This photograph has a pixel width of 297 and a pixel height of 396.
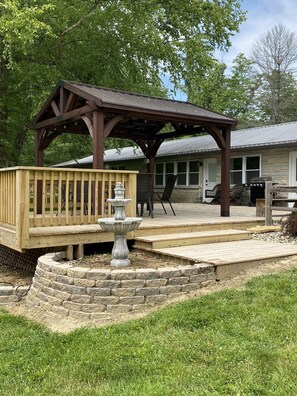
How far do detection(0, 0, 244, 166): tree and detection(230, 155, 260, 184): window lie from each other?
3.46 metres

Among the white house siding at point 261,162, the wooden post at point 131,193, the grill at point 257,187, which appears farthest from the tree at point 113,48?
the wooden post at point 131,193

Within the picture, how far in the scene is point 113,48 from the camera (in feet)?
40.1

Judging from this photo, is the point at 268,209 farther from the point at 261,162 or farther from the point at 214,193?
the point at 214,193

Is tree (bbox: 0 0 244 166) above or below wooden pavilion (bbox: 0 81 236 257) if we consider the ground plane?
above

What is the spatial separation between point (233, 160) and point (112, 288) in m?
11.0

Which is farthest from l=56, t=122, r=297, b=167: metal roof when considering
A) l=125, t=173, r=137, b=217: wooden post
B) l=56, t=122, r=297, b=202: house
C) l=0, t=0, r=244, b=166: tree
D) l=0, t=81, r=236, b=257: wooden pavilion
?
l=125, t=173, r=137, b=217: wooden post

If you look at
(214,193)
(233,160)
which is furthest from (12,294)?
(233,160)

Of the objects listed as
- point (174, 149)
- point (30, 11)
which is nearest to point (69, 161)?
point (174, 149)

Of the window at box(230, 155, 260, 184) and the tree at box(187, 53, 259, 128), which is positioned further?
the tree at box(187, 53, 259, 128)

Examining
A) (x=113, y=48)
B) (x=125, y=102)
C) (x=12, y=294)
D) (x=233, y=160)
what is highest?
(x=113, y=48)

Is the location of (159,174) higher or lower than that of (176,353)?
higher

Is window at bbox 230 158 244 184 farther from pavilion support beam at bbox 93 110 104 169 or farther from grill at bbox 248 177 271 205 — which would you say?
pavilion support beam at bbox 93 110 104 169

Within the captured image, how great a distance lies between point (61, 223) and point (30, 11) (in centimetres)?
538

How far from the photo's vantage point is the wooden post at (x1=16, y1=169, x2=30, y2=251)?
15.3 ft
